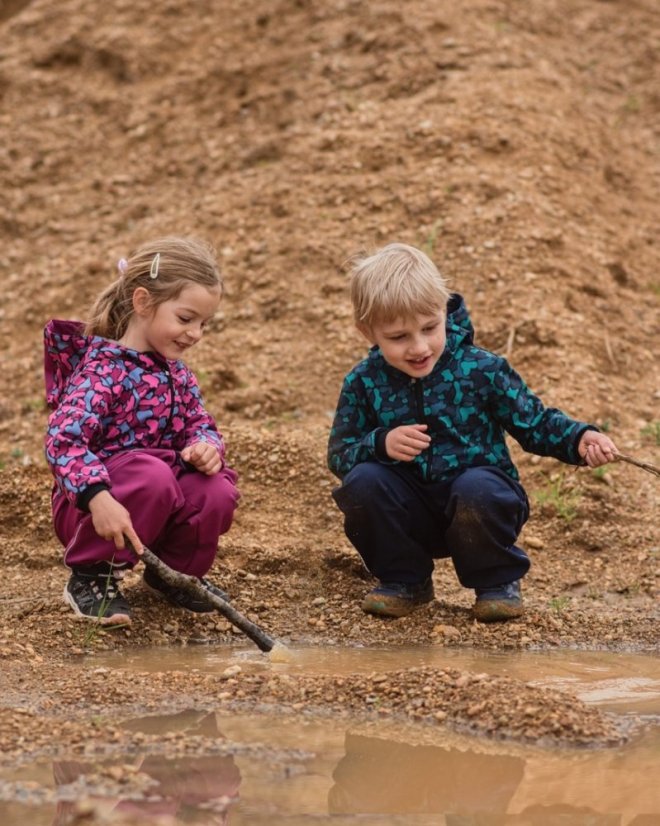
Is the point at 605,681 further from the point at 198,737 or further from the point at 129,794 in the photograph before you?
the point at 129,794

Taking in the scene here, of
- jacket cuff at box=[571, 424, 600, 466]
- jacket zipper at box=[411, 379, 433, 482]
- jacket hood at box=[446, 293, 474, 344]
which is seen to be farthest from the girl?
jacket cuff at box=[571, 424, 600, 466]

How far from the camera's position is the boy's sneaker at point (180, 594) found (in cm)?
427

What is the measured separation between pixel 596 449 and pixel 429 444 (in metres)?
0.53

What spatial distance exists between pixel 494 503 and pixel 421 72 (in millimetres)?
4902

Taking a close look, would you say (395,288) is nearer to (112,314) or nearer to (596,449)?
(596,449)

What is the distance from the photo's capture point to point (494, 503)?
13.5 ft

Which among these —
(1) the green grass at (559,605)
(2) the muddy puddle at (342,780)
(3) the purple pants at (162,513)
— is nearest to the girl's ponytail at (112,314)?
→ (3) the purple pants at (162,513)

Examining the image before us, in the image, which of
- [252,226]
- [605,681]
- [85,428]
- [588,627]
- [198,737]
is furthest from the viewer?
[252,226]

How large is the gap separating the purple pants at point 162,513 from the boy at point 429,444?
421 mm

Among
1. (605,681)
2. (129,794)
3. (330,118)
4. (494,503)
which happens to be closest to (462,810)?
(129,794)

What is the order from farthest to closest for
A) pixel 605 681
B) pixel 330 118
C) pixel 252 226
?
pixel 330 118
pixel 252 226
pixel 605 681

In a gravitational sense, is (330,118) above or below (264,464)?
above

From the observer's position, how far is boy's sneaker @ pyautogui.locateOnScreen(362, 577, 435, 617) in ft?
14.0

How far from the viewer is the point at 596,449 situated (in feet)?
13.2
